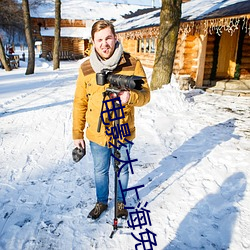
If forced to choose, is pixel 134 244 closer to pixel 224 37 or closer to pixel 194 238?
pixel 194 238

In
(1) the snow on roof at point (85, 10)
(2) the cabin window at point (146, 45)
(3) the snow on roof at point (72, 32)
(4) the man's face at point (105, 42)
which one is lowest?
(4) the man's face at point (105, 42)

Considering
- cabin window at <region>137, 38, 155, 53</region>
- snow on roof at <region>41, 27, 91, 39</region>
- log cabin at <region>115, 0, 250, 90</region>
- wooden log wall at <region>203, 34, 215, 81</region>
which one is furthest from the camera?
snow on roof at <region>41, 27, 91, 39</region>

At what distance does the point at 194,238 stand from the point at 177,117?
13.0 feet

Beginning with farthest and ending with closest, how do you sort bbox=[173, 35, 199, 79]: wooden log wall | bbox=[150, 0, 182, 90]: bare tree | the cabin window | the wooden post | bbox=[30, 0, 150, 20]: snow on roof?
bbox=[30, 0, 150, 20]: snow on roof, the cabin window, bbox=[173, 35, 199, 79]: wooden log wall, the wooden post, bbox=[150, 0, 182, 90]: bare tree

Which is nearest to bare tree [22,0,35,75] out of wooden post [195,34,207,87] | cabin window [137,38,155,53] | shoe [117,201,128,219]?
cabin window [137,38,155,53]

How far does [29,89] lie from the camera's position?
9172 millimetres

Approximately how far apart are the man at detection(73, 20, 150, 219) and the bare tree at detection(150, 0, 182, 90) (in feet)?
17.9

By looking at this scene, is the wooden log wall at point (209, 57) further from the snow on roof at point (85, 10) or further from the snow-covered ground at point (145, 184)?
the snow on roof at point (85, 10)

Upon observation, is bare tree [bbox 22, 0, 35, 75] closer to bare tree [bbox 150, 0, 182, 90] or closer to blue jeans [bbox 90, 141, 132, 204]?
bare tree [bbox 150, 0, 182, 90]

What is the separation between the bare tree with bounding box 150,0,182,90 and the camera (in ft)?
22.5

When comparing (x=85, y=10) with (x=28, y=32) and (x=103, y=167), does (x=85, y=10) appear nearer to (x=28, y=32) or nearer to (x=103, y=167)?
(x=28, y=32)

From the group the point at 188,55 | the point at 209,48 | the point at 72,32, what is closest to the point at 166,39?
the point at 188,55

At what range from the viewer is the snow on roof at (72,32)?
29.0 meters

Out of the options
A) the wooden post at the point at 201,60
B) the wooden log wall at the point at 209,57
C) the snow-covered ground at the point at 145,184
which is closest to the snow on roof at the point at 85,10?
the wooden log wall at the point at 209,57
